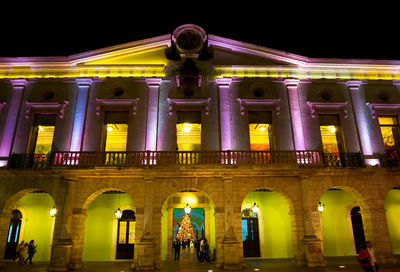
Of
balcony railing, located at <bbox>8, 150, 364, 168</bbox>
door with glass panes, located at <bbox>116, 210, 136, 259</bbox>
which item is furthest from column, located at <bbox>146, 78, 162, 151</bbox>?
door with glass panes, located at <bbox>116, 210, 136, 259</bbox>

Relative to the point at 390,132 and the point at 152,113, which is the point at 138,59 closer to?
the point at 152,113

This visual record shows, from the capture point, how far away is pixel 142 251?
41.7 ft

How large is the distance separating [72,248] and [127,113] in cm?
748

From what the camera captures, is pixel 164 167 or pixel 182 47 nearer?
pixel 164 167

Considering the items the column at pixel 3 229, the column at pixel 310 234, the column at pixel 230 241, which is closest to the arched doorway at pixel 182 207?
the column at pixel 230 241

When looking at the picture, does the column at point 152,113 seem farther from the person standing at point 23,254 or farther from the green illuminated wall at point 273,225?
the person standing at point 23,254

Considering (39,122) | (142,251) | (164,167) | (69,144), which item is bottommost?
(142,251)

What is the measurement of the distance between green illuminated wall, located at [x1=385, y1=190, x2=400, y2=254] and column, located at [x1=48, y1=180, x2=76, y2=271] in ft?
57.8

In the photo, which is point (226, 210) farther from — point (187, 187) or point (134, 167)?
point (134, 167)

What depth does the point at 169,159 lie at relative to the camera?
46.2 feet

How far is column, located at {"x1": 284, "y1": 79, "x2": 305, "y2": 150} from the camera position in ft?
50.6

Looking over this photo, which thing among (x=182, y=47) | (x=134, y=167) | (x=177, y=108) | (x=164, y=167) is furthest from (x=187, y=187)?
(x=182, y=47)

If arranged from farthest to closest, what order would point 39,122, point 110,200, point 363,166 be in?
1. point 110,200
2. point 39,122
3. point 363,166

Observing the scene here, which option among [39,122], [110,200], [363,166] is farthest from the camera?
[110,200]
